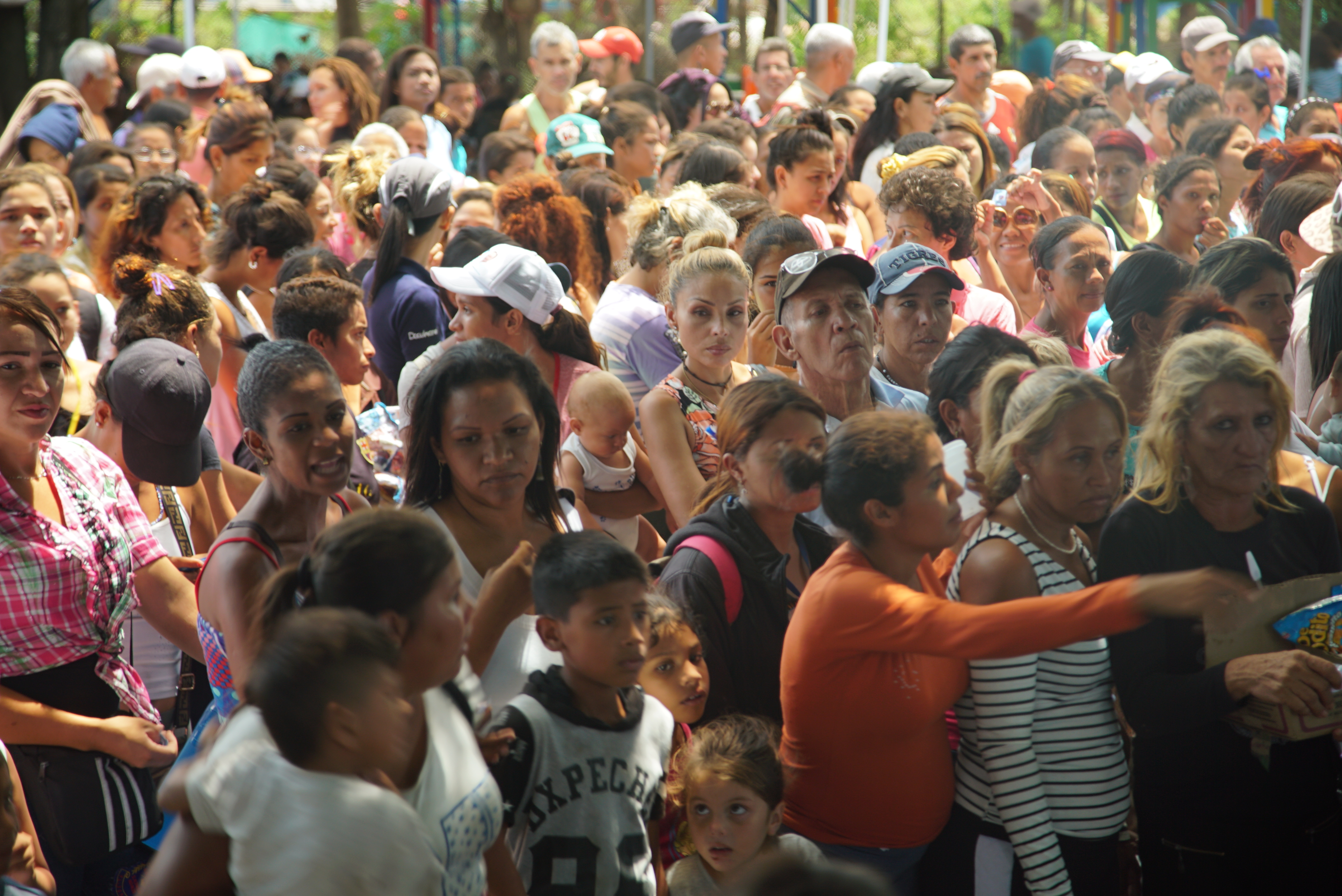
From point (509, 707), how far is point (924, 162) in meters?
4.00

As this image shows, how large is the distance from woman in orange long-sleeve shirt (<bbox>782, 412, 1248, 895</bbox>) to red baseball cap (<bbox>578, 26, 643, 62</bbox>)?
1040 centimetres

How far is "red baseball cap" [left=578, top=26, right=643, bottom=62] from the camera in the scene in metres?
11.8

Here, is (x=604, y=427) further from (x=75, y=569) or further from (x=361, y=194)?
(x=361, y=194)

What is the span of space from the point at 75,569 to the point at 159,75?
303 inches

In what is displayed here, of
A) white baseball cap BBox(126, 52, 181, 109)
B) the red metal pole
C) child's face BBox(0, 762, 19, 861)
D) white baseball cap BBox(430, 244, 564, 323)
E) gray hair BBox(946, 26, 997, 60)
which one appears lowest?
child's face BBox(0, 762, 19, 861)

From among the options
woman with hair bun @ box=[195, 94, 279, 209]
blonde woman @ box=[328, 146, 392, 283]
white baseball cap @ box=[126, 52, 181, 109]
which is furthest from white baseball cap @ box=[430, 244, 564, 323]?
white baseball cap @ box=[126, 52, 181, 109]

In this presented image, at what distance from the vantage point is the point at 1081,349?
4020 mm

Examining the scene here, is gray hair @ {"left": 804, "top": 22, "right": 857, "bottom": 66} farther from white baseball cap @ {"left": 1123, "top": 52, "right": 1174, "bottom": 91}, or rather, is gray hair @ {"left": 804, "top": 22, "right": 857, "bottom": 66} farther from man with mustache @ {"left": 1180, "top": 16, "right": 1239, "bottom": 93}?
man with mustache @ {"left": 1180, "top": 16, "right": 1239, "bottom": 93}

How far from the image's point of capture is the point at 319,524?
7.96ft

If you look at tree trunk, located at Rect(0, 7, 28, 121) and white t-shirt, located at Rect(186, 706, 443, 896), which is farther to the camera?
tree trunk, located at Rect(0, 7, 28, 121)

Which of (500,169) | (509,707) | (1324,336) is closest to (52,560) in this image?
(509,707)

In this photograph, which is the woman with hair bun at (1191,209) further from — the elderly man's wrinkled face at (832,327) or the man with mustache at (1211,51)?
the man with mustache at (1211,51)

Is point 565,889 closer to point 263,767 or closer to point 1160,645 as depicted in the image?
point 263,767

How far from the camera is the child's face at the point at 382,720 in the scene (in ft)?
4.86
